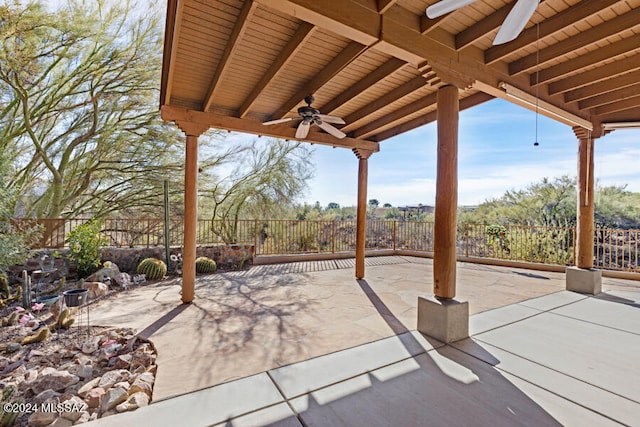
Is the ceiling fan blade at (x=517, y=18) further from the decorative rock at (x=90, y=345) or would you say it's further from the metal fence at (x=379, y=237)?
the metal fence at (x=379, y=237)

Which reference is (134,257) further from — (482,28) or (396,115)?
(482,28)

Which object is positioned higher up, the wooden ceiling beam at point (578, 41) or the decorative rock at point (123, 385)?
the wooden ceiling beam at point (578, 41)

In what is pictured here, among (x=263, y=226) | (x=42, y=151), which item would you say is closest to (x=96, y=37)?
(x=42, y=151)

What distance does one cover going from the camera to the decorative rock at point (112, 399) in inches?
66.8

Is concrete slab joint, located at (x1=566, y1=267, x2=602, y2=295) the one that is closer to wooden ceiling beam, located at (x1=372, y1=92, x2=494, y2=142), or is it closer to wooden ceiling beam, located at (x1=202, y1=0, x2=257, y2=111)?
wooden ceiling beam, located at (x1=372, y1=92, x2=494, y2=142)

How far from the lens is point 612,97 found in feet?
12.1

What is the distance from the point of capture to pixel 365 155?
18.1ft

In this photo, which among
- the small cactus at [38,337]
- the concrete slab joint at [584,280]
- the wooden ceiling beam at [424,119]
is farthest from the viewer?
the concrete slab joint at [584,280]

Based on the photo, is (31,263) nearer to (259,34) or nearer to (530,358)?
(259,34)

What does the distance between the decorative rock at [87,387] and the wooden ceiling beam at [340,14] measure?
2879mm

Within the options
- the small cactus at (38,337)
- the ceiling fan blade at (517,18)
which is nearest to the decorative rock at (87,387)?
the small cactus at (38,337)

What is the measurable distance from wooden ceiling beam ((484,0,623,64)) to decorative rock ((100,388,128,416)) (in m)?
4.18

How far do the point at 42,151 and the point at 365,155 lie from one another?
765cm

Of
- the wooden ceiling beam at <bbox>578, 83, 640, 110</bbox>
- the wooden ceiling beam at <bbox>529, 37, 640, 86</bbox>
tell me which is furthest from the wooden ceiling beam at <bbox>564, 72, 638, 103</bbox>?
the wooden ceiling beam at <bbox>529, 37, 640, 86</bbox>
